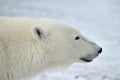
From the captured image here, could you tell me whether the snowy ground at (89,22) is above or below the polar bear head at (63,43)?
above

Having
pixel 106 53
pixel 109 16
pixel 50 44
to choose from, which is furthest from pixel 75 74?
pixel 109 16

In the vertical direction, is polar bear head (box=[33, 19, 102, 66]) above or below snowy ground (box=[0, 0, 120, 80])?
below

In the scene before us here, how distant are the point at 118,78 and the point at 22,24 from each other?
3425 mm

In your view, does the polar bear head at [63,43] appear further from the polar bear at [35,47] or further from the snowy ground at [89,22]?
the snowy ground at [89,22]

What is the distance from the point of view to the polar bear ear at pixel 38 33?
414 centimetres

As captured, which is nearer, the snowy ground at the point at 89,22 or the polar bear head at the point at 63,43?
the polar bear head at the point at 63,43

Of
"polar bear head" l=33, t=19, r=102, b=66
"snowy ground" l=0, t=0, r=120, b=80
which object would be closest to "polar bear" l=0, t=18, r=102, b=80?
"polar bear head" l=33, t=19, r=102, b=66

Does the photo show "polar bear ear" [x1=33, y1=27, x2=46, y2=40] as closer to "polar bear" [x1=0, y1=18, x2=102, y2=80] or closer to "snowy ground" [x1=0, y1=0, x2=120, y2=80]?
"polar bear" [x1=0, y1=18, x2=102, y2=80]

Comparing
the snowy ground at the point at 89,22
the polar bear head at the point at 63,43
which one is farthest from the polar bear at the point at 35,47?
the snowy ground at the point at 89,22

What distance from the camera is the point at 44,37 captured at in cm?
423

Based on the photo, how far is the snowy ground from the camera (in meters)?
7.39

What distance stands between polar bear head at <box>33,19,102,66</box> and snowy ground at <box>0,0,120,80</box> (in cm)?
185

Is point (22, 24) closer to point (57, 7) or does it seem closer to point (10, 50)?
point (10, 50)

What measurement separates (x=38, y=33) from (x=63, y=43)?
0.39 metres
